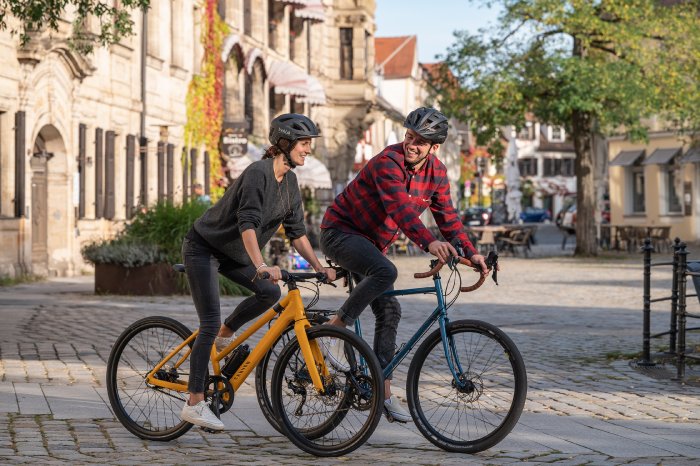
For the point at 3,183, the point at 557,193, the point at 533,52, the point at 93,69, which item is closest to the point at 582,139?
the point at 533,52

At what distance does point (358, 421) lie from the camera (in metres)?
7.24

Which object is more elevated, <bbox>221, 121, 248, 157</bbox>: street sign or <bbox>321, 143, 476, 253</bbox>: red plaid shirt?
<bbox>221, 121, 248, 157</bbox>: street sign

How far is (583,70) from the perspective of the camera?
3650 cm

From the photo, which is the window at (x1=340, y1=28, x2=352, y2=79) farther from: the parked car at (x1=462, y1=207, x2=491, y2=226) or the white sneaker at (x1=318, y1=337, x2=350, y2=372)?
the white sneaker at (x1=318, y1=337, x2=350, y2=372)

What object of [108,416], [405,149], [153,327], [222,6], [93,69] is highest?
[222,6]

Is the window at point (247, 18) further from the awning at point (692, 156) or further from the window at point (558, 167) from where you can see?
the window at point (558, 167)

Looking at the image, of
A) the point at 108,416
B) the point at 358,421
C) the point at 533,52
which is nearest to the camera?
the point at 358,421

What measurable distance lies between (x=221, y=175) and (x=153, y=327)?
1240 inches

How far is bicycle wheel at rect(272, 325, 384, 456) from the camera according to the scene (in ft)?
23.5

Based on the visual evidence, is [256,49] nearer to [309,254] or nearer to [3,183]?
[3,183]

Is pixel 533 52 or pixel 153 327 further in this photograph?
pixel 533 52

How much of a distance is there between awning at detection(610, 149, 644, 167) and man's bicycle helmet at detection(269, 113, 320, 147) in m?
52.1

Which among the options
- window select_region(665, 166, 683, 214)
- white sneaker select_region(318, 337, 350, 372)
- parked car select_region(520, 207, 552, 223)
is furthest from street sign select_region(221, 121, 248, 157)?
parked car select_region(520, 207, 552, 223)

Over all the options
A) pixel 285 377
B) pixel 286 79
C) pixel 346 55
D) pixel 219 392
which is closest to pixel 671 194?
pixel 346 55
